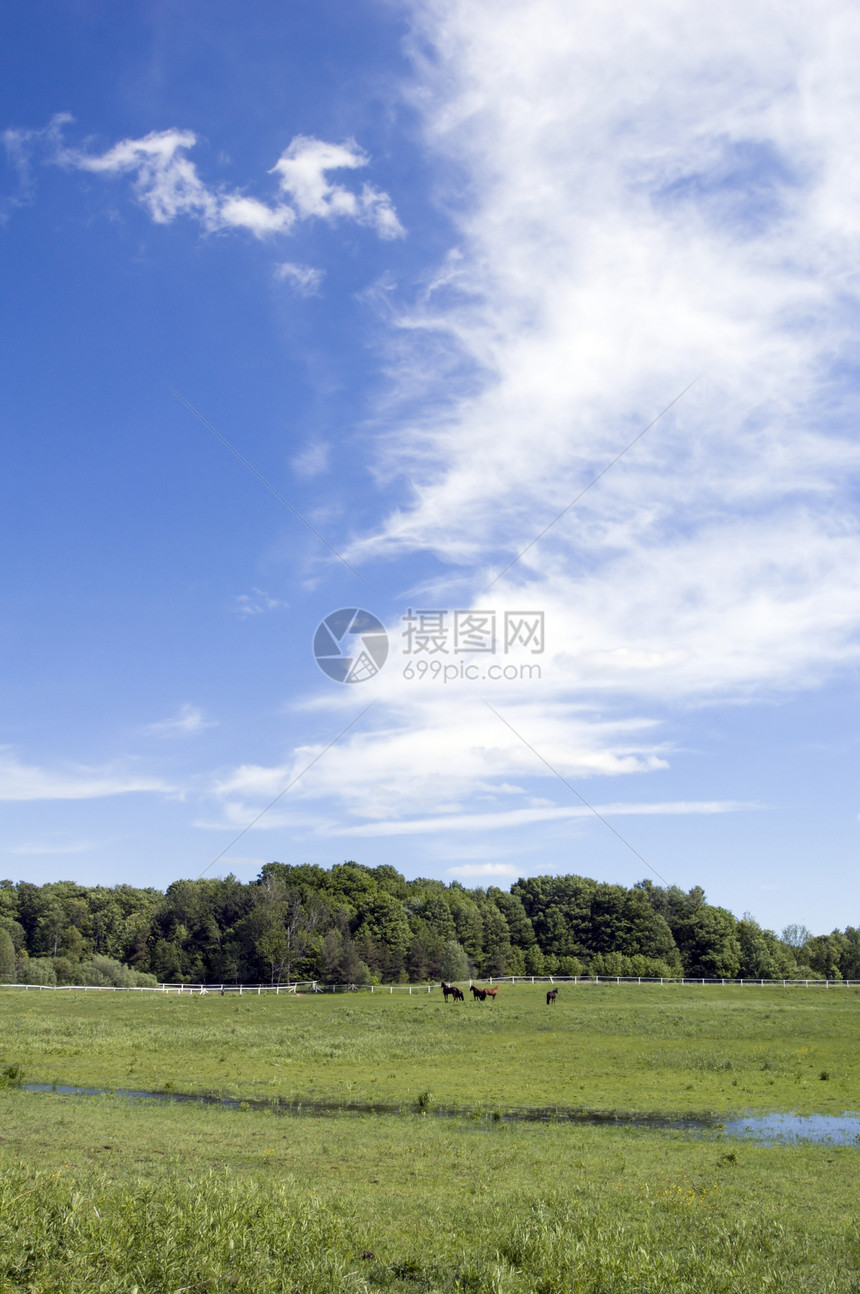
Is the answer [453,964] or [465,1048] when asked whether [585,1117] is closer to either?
[465,1048]

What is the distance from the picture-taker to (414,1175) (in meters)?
16.3

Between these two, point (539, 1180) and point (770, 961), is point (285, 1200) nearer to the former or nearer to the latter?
point (539, 1180)

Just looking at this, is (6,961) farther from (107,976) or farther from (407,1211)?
(407,1211)

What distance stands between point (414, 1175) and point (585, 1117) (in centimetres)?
1063

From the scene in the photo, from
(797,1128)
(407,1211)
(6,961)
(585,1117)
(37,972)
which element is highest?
(407,1211)

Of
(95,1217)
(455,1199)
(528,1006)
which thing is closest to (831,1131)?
(455,1199)

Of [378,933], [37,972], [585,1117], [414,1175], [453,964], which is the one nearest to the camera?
[414,1175]

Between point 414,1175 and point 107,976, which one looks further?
point 107,976

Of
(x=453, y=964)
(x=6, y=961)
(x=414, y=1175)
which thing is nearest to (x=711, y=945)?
(x=453, y=964)

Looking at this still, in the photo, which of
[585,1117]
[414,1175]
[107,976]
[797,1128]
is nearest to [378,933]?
[107,976]

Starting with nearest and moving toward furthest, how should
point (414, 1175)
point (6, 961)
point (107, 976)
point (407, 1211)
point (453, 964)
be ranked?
point (407, 1211), point (414, 1175), point (107, 976), point (6, 961), point (453, 964)

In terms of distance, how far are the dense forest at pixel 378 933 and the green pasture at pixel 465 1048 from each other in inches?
1578

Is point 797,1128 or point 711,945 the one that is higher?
point 797,1128

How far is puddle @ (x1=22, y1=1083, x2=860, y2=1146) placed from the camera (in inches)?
892
